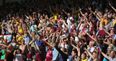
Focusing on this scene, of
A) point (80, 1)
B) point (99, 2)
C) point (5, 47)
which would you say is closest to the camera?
point (5, 47)

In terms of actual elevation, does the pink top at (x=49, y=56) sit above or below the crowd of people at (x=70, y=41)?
below

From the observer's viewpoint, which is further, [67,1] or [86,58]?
[67,1]

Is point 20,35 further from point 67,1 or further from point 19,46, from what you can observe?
point 67,1

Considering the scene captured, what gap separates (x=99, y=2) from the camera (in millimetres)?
23141

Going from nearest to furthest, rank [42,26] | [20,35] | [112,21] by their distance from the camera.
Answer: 1. [112,21]
2. [20,35]
3. [42,26]

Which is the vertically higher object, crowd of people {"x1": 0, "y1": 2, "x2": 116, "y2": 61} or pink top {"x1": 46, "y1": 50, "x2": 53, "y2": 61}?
crowd of people {"x1": 0, "y1": 2, "x2": 116, "y2": 61}

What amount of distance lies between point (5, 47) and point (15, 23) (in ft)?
25.6

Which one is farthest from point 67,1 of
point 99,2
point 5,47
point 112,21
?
point 5,47

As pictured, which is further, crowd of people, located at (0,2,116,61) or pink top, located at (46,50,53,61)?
pink top, located at (46,50,53,61)

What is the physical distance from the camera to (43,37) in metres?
17.8

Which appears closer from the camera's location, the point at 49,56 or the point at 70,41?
the point at 49,56

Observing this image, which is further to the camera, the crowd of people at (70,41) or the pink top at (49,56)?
the pink top at (49,56)

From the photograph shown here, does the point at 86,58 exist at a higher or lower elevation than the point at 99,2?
lower

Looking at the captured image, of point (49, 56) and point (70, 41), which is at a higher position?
point (70, 41)
